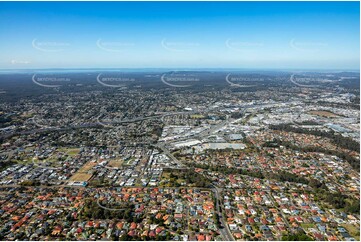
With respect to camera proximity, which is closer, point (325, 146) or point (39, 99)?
point (325, 146)

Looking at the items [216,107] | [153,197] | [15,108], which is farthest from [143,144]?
[15,108]

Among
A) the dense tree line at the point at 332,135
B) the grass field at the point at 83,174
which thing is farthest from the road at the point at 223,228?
the dense tree line at the point at 332,135

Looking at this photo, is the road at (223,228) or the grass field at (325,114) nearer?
the road at (223,228)

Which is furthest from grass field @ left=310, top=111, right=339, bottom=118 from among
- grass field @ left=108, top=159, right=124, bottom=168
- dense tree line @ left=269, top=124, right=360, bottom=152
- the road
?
grass field @ left=108, top=159, right=124, bottom=168

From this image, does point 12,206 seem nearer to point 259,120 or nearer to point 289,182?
point 289,182

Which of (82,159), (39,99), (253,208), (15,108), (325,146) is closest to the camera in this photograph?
(253,208)

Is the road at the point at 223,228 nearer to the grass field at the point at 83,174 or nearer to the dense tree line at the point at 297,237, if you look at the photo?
the dense tree line at the point at 297,237

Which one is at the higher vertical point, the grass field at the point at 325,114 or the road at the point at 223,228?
the road at the point at 223,228

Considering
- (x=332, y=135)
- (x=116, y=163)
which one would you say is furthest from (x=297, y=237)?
(x=332, y=135)

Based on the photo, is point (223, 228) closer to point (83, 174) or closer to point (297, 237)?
point (297, 237)

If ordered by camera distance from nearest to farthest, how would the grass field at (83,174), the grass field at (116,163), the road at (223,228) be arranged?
the road at (223,228) < the grass field at (83,174) < the grass field at (116,163)

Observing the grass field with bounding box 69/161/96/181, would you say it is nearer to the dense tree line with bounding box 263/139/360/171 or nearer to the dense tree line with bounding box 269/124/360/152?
the dense tree line with bounding box 263/139/360/171
